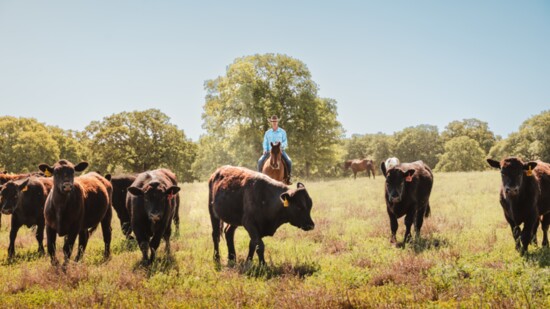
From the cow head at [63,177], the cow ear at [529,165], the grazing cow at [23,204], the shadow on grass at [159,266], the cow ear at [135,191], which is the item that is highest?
the cow ear at [529,165]

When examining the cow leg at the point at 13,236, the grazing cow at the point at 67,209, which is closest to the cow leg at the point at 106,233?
the grazing cow at the point at 67,209

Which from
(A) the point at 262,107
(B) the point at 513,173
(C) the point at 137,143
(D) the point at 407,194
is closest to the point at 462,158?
(A) the point at 262,107

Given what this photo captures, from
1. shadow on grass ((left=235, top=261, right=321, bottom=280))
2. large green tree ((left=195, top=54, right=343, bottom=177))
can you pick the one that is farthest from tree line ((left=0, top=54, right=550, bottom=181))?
shadow on grass ((left=235, top=261, right=321, bottom=280))

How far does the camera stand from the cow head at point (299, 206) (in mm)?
7895

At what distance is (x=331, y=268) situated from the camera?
7.71 metres

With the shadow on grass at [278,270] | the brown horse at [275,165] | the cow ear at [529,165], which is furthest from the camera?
the brown horse at [275,165]

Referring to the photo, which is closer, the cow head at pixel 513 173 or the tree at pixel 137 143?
the cow head at pixel 513 173

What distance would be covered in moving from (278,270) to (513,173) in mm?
5156

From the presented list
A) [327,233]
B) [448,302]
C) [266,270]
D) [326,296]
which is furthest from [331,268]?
[327,233]

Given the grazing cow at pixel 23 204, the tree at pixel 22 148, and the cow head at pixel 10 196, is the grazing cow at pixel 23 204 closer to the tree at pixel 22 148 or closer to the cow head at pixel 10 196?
the cow head at pixel 10 196

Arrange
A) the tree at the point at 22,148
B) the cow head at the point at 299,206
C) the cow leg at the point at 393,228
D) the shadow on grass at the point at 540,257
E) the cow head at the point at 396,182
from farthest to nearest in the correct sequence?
the tree at the point at 22,148, the cow leg at the point at 393,228, the cow head at the point at 396,182, the cow head at the point at 299,206, the shadow on grass at the point at 540,257

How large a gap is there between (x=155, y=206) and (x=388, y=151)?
275 ft

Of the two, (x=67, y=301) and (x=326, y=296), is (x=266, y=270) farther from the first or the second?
(x=67, y=301)

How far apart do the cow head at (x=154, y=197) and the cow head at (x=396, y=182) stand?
522 cm
